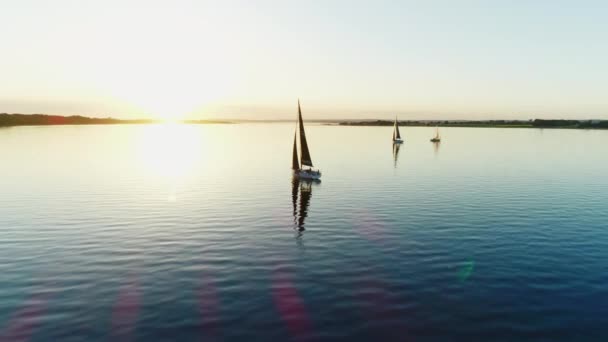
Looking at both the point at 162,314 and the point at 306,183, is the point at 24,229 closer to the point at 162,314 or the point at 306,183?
the point at 162,314

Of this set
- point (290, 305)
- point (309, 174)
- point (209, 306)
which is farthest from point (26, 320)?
point (309, 174)

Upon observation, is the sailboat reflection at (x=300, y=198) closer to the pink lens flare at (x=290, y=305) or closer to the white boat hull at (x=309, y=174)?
the white boat hull at (x=309, y=174)

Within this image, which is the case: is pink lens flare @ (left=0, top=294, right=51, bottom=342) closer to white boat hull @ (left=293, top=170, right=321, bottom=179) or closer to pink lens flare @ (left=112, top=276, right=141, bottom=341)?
pink lens flare @ (left=112, top=276, right=141, bottom=341)

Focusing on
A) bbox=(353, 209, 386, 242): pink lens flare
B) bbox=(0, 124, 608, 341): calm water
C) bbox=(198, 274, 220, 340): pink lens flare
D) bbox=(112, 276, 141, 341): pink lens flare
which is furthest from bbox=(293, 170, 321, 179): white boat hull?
bbox=(112, 276, 141, 341): pink lens flare

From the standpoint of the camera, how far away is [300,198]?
5634 cm

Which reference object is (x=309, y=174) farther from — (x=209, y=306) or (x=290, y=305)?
(x=209, y=306)

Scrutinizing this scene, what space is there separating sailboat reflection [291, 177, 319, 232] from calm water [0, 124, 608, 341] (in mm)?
460

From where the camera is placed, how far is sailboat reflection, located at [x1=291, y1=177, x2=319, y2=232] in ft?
141

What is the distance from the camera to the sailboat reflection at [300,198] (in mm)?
42844

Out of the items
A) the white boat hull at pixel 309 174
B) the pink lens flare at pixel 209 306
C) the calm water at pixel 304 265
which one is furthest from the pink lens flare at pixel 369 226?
the white boat hull at pixel 309 174

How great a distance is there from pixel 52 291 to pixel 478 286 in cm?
2718

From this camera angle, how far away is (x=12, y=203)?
50.9m

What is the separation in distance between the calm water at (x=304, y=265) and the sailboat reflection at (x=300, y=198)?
18.1 inches

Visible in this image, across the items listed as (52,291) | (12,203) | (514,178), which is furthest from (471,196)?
(12,203)
